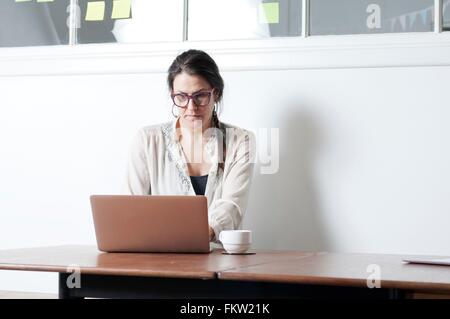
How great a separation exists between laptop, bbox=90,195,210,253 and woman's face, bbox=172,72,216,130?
2.73 ft

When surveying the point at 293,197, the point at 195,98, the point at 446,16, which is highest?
the point at 446,16

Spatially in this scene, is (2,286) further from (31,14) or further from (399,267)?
(399,267)

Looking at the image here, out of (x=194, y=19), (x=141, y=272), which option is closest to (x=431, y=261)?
(x=141, y=272)

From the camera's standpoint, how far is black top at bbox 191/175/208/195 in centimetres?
311

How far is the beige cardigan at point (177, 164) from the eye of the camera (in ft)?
10.1

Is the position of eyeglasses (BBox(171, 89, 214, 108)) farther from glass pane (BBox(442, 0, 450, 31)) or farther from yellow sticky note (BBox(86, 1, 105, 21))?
glass pane (BBox(442, 0, 450, 31))

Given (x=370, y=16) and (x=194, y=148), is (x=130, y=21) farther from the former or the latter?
(x=370, y=16)

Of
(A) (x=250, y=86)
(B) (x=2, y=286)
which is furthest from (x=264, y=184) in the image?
(B) (x=2, y=286)

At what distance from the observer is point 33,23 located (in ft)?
12.3

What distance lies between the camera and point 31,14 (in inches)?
147

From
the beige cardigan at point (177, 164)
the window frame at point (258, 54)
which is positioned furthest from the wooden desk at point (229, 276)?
the window frame at point (258, 54)

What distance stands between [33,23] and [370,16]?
1.59m

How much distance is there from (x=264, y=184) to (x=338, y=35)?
0.69m

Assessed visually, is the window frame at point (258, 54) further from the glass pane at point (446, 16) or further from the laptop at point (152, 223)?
the laptop at point (152, 223)
